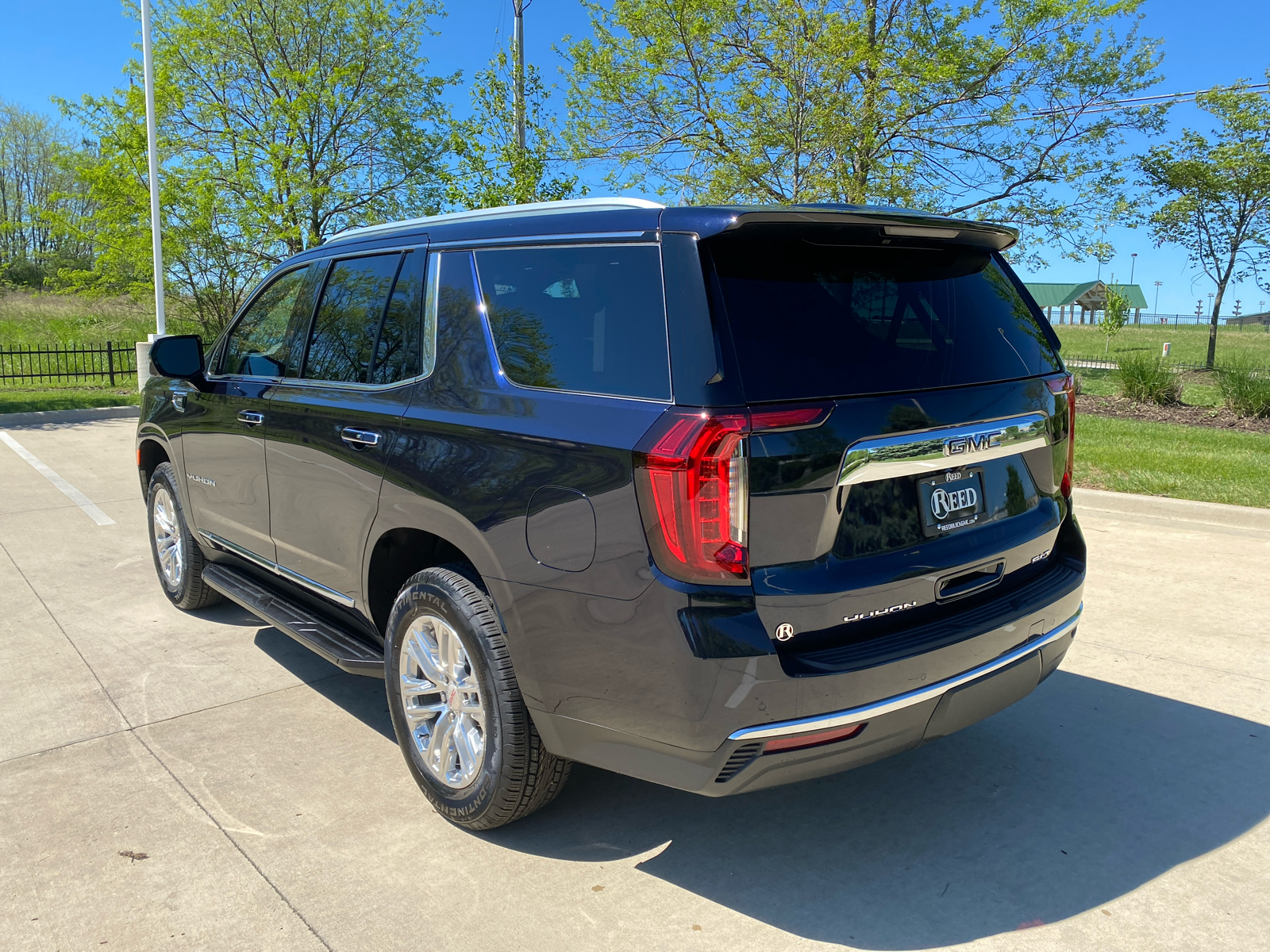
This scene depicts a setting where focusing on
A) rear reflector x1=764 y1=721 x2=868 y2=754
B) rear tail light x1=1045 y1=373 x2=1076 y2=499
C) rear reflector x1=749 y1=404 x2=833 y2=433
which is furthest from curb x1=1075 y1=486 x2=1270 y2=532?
rear reflector x1=749 y1=404 x2=833 y2=433

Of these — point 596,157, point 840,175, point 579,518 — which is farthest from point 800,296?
point 596,157

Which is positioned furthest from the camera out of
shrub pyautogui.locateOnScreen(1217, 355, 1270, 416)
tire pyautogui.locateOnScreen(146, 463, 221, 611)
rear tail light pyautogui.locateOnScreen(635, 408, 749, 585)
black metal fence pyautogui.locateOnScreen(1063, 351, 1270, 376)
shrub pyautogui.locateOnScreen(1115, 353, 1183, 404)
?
black metal fence pyautogui.locateOnScreen(1063, 351, 1270, 376)

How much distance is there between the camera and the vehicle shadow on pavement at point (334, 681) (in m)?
4.04

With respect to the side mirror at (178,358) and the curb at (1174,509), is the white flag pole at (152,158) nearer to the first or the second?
the side mirror at (178,358)

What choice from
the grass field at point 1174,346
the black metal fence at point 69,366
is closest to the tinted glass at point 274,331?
the black metal fence at point 69,366

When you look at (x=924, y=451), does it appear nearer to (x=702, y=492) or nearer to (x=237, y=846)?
(x=702, y=492)

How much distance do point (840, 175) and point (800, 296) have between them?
14420 mm

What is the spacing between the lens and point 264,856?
294cm

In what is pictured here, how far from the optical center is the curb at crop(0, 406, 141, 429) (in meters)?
14.2

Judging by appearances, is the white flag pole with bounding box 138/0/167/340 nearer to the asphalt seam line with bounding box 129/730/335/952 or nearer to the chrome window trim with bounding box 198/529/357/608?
the chrome window trim with bounding box 198/529/357/608

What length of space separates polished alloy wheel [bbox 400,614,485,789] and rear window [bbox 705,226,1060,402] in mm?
1337

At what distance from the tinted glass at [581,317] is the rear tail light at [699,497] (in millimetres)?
161

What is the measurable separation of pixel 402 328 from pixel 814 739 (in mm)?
2027

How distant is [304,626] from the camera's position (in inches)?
149
